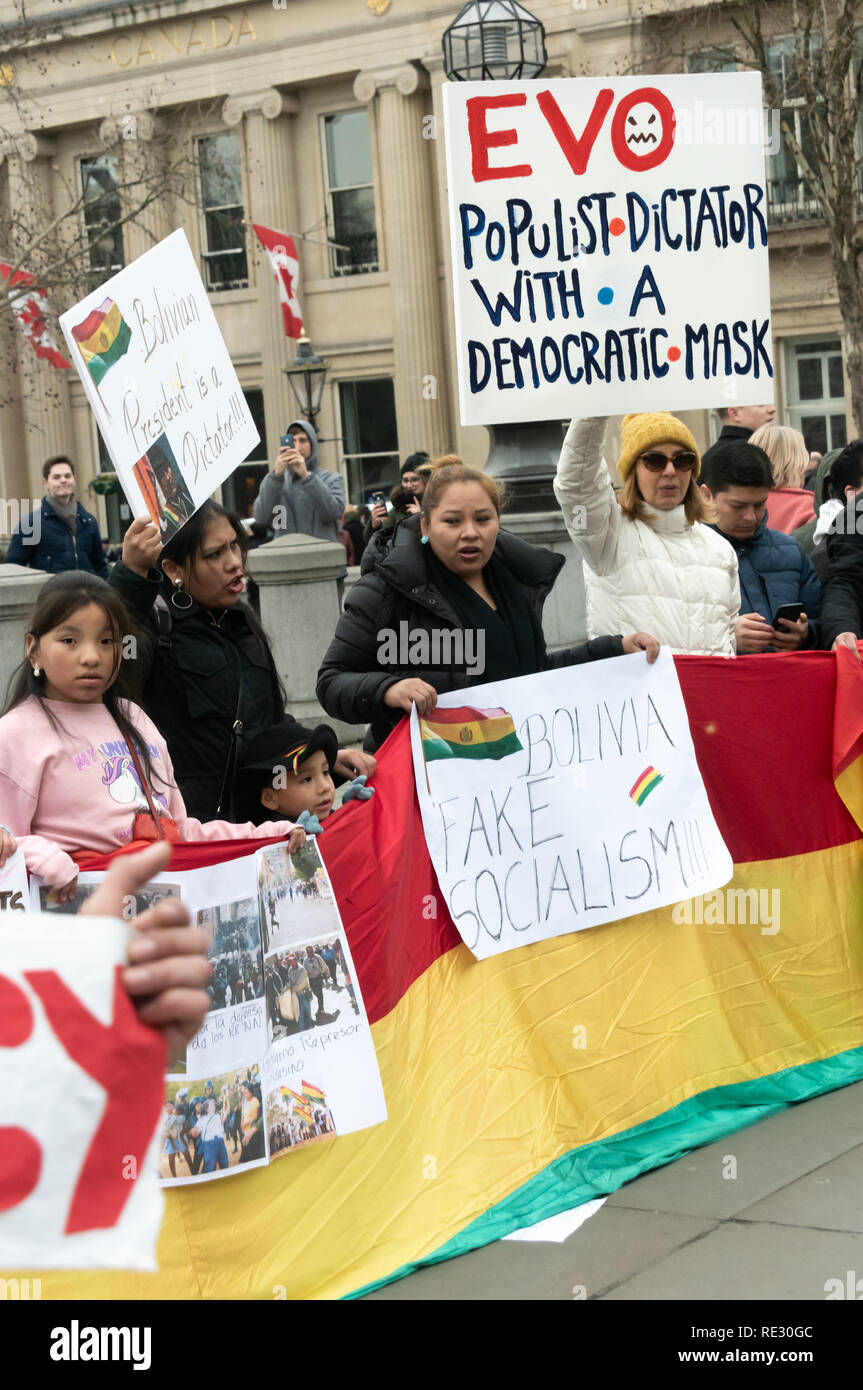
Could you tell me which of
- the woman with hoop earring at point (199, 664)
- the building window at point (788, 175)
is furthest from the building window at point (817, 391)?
the woman with hoop earring at point (199, 664)

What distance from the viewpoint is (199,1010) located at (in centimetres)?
162

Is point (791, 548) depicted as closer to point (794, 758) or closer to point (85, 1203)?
point (794, 758)

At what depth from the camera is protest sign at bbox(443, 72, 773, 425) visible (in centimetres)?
484

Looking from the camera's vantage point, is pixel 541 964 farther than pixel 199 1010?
Yes

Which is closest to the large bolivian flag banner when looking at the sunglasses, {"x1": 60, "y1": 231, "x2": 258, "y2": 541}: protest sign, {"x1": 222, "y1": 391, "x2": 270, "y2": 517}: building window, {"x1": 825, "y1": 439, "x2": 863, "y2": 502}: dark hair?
the sunglasses

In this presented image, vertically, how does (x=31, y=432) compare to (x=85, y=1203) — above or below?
above

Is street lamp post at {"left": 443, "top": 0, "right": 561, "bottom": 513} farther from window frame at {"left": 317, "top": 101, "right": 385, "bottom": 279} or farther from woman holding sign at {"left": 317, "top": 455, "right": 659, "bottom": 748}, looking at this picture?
window frame at {"left": 317, "top": 101, "right": 385, "bottom": 279}

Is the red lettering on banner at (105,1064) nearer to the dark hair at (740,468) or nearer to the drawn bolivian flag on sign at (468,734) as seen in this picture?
the drawn bolivian flag on sign at (468,734)

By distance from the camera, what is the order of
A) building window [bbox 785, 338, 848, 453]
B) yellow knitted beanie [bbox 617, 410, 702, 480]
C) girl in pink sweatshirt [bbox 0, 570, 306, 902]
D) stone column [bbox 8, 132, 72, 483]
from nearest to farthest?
girl in pink sweatshirt [bbox 0, 570, 306, 902] → yellow knitted beanie [bbox 617, 410, 702, 480] → building window [bbox 785, 338, 848, 453] → stone column [bbox 8, 132, 72, 483]

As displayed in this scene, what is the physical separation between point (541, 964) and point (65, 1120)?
289 cm

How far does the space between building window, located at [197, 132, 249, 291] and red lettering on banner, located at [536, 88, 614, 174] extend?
27.1 m
